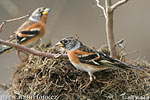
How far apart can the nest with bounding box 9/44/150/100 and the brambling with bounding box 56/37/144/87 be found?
0.11 m

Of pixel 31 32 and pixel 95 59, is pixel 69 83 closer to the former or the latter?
pixel 95 59

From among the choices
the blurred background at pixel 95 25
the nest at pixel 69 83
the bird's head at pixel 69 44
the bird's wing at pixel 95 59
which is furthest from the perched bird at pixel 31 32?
the blurred background at pixel 95 25

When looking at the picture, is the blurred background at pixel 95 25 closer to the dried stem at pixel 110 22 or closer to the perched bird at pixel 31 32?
the perched bird at pixel 31 32

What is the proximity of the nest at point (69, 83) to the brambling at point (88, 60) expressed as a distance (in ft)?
0.35

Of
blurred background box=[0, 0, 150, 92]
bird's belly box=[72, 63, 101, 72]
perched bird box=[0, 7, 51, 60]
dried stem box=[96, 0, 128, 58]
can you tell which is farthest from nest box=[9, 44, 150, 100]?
blurred background box=[0, 0, 150, 92]

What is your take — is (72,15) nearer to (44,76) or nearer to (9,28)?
(9,28)

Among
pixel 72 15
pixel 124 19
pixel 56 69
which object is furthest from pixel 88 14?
pixel 56 69

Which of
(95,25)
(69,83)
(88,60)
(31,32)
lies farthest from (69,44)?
(95,25)

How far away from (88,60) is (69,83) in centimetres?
27

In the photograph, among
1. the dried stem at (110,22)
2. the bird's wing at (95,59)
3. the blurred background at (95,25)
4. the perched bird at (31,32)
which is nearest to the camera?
the bird's wing at (95,59)

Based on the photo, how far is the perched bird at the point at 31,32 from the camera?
12.1ft

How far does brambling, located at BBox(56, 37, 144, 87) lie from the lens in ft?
9.16

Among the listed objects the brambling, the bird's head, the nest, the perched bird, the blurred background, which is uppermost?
the blurred background

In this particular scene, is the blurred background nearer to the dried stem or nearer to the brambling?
the dried stem
